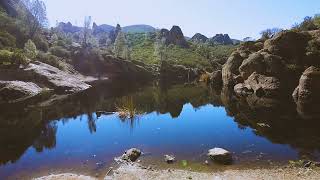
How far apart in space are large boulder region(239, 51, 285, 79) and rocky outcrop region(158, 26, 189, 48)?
110672 mm

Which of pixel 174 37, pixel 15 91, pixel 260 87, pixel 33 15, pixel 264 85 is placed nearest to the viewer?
pixel 15 91

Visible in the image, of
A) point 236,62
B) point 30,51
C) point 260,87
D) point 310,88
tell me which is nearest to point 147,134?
point 310,88

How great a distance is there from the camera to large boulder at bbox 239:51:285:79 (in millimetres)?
51781

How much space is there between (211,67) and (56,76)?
76.6 meters

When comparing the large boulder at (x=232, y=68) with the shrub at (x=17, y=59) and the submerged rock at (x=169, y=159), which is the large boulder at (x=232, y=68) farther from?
the submerged rock at (x=169, y=159)

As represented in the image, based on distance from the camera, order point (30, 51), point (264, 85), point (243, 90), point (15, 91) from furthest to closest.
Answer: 1. point (30, 51)
2. point (243, 90)
3. point (264, 85)
4. point (15, 91)

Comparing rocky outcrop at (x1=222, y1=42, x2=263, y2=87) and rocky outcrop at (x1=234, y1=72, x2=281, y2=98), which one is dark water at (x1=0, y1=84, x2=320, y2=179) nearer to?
rocky outcrop at (x1=234, y1=72, x2=281, y2=98)

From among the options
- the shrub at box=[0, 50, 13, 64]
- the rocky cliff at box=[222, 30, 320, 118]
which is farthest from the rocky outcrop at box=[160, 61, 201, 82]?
the shrub at box=[0, 50, 13, 64]

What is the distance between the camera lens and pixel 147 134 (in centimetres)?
2730

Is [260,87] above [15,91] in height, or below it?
above

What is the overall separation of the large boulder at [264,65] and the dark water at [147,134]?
394 inches

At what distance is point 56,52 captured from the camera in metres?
84.6

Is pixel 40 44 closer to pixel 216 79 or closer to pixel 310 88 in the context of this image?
pixel 216 79

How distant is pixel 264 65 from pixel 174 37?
121820 millimetres
